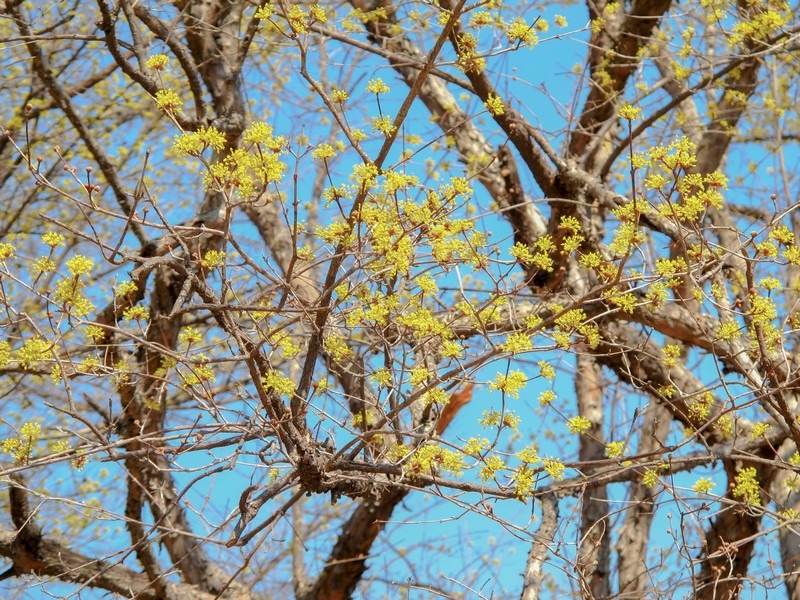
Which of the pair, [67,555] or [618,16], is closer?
[67,555]

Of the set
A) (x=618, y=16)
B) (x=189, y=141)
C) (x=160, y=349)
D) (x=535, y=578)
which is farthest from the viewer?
(x=618, y=16)

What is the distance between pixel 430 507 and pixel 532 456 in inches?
197

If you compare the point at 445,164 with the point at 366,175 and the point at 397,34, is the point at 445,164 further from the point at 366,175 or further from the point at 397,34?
the point at 366,175

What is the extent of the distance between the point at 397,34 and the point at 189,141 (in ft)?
12.7

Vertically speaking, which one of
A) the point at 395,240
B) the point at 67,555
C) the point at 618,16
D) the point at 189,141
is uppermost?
the point at 618,16

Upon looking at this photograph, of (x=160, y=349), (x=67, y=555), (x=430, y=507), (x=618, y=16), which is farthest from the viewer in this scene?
(x=430, y=507)

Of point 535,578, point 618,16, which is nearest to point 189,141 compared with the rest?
point 535,578

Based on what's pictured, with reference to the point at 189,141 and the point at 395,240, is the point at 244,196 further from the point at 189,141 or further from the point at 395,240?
the point at 395,240

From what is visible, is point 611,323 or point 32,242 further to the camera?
point 32,242

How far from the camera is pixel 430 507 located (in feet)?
26.5

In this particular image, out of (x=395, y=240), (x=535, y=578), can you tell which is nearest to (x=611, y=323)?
(x=535, y=578)

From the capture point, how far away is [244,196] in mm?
2857

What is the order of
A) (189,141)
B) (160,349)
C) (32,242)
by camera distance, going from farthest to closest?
(32,242), (160,349), (189,141)

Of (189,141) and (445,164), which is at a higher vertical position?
(445,164)
